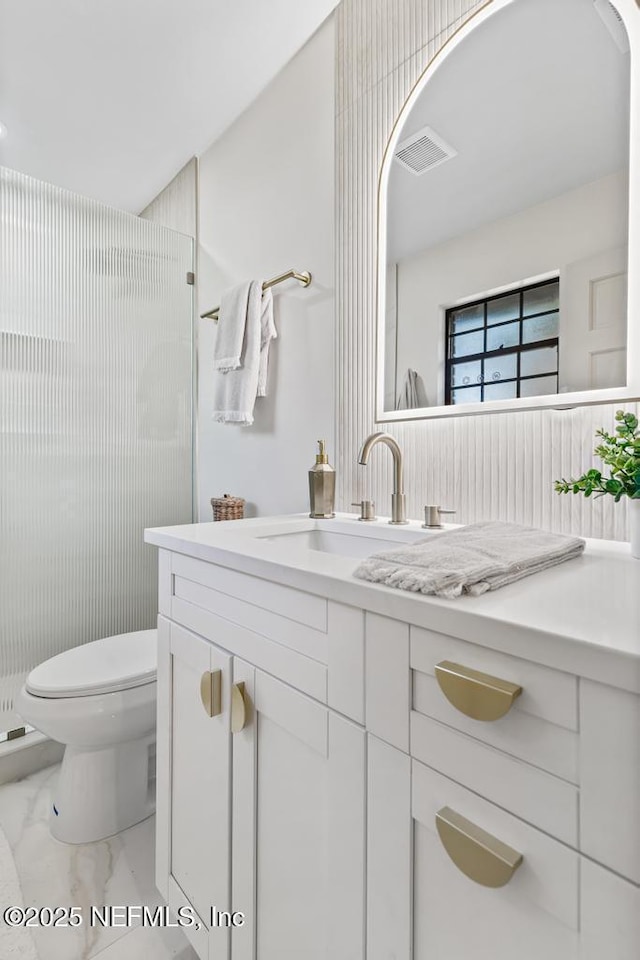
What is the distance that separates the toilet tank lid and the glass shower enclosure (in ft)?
0.94

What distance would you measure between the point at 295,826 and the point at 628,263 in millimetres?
1017

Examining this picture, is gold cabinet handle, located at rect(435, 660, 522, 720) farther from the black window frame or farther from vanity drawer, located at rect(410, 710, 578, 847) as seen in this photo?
the black window frame

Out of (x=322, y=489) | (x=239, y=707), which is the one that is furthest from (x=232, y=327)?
(x=239, y=707)

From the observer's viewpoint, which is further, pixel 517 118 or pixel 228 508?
pixel 228 508

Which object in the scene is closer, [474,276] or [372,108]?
[474,276]

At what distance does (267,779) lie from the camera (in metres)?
0.69

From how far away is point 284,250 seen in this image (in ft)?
5.01

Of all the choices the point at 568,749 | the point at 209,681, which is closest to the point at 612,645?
the point at 568,749

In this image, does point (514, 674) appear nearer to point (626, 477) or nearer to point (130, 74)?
point (626, 477)

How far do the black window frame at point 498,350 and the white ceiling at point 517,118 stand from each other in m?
0.16

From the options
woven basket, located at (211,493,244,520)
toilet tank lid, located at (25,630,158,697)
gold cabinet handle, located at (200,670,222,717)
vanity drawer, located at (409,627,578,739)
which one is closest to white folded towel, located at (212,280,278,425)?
woven basket, located at (211,493,244,520)

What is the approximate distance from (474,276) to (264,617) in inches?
32.4

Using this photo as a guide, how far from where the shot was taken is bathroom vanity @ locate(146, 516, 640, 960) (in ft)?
1.20

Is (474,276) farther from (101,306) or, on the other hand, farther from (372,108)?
(101,306)
